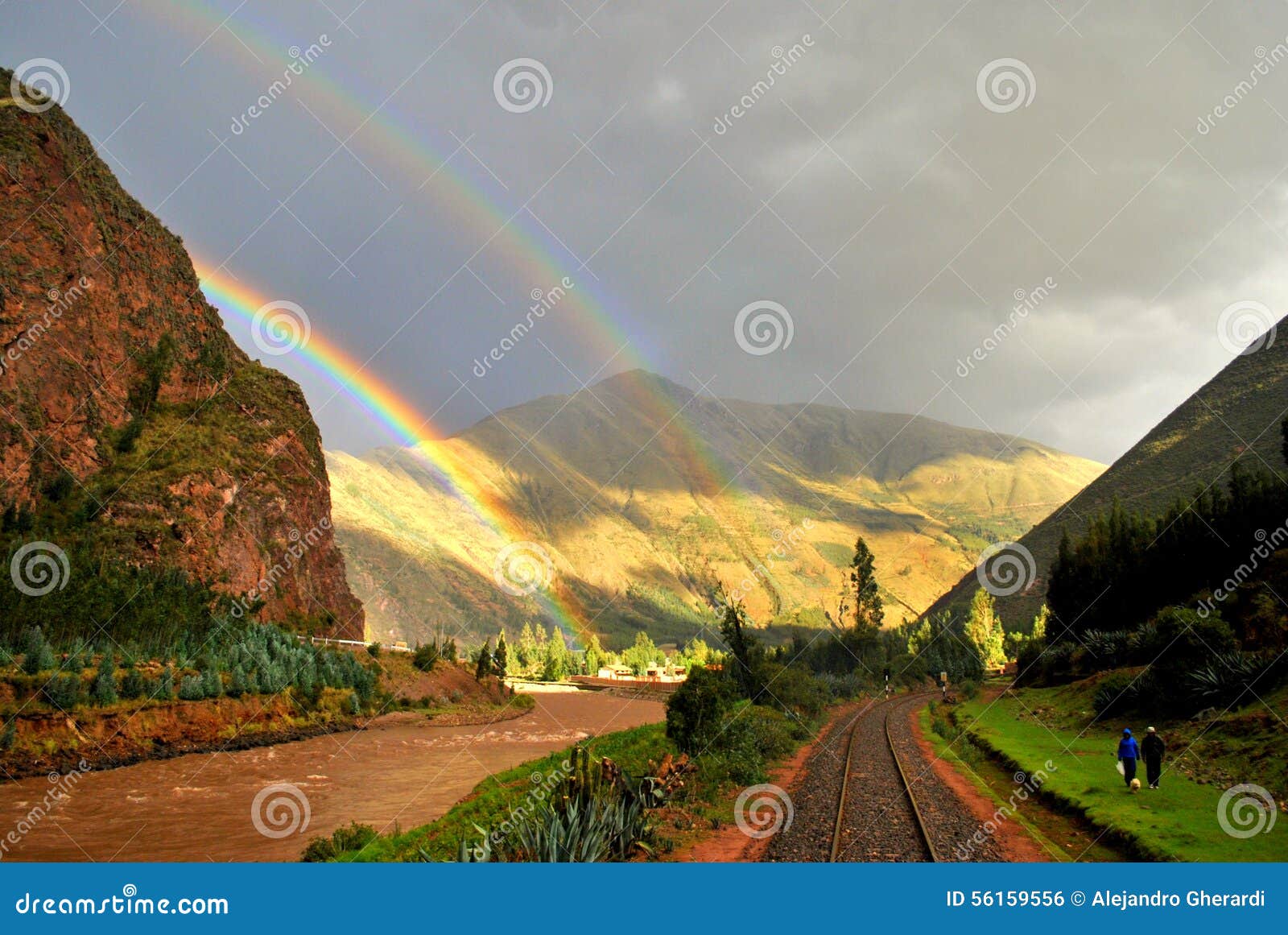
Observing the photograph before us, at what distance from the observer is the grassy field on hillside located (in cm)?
1242

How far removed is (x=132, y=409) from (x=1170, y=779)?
70868 millimetres

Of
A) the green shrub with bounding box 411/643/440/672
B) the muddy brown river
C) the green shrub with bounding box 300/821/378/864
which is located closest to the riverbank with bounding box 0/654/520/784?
the muddy brown river

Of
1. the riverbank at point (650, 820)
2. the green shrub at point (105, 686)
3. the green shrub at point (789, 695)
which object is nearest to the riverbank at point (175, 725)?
the green shrub at point (105, 686)

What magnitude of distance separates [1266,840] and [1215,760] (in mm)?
6265

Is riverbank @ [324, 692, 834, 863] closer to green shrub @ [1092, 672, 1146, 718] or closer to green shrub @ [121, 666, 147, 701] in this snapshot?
green shrub @ [1092, 672, 1146, 718]

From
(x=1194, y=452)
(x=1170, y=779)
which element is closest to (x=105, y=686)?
(x=1170, y=779)

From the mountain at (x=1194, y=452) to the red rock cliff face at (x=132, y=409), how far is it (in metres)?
84.6

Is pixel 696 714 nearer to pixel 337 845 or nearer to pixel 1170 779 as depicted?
pixel 337 845

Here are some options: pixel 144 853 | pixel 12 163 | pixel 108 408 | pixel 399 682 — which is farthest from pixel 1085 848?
pixel 12 163

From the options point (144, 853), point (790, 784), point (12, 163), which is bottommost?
point (144, 853)

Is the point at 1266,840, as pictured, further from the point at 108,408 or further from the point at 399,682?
the point at 108,408

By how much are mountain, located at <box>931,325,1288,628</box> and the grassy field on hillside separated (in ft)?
183

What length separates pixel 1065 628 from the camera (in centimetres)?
5009

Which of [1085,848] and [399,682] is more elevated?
[1085,848]
